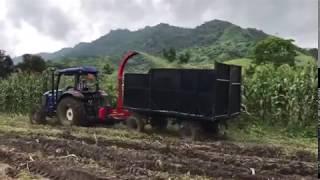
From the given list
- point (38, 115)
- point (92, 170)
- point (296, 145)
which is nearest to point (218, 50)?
point (38, 115)

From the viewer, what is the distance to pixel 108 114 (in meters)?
13.9

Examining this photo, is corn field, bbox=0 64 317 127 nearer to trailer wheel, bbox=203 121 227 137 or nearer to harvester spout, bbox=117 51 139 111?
trailer wheel, bbox=203 121 227 137

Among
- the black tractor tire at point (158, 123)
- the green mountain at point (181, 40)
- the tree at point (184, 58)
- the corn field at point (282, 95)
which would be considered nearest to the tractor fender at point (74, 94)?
the black tractor tire at point (158, 123)

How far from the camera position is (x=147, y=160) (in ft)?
27.1

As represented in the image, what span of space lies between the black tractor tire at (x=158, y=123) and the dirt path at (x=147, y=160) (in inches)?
80.4

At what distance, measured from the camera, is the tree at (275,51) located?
36.3 m

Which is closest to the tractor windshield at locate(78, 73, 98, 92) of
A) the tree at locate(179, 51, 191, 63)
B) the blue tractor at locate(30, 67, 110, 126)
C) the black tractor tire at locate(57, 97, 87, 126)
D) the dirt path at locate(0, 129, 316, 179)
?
the blue tractor at locate(30, 67, 110, 126)

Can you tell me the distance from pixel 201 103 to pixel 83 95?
165 inches

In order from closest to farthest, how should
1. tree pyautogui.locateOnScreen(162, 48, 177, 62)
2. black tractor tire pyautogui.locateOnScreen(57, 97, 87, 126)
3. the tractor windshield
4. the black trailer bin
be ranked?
the black trailer bin, black tractor tire pyautogui.locateOnScreen(57, 97, 87, 126), the tractor windshield, tree pyautogui.locateOnScreen(162, 48, 177, 62)

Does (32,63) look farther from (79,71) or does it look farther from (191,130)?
(191,130)

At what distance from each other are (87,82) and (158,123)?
280 cm

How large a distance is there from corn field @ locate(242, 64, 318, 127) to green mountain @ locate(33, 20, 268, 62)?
31649 millimetres

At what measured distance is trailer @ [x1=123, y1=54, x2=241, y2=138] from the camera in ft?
37.1

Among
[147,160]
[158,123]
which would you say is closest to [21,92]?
[158,123]
